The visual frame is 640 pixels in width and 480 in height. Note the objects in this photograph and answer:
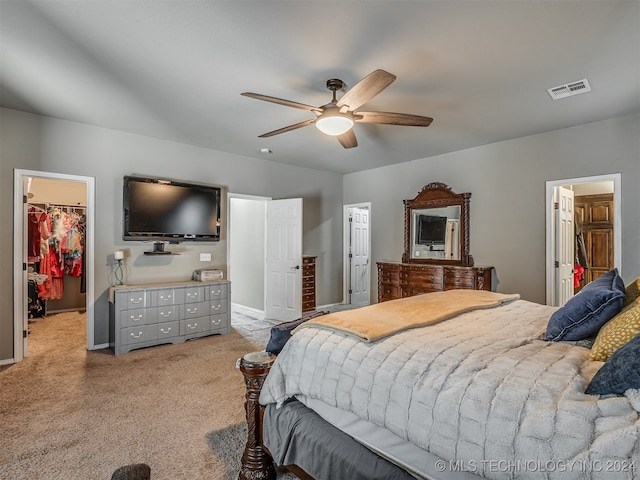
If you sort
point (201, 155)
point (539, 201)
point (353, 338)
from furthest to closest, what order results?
point (201, 155)
point (539, 201)
point (353, 338)

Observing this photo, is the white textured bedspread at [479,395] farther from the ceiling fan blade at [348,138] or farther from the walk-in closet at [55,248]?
the walk-in closet at [55,248]

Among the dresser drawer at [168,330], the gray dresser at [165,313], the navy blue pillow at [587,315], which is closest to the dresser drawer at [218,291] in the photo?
the gray dresser at [165,313]

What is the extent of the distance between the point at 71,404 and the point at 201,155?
3.44 metres

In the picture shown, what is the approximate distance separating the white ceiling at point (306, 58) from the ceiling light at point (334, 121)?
338 millimetres

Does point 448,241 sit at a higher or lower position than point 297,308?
higher

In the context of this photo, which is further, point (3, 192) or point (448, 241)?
point (448, 241)

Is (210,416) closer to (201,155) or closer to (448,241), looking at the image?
(201,155)

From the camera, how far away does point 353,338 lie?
65.3 inches

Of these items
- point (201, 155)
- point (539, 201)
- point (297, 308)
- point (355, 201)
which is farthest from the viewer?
point (355, 201)

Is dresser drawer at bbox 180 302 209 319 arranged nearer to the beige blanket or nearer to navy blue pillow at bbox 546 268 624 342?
the beige blanket

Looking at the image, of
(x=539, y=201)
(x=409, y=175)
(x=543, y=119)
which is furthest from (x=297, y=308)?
(x=543, y=119)

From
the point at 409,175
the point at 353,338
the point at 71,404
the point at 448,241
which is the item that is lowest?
the point at 71,404

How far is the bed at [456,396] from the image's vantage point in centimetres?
98

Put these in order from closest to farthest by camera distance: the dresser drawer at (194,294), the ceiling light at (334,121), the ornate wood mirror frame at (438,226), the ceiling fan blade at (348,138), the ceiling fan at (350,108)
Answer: the ceiling fan at (350,108) → the ceiling light at (334,121) → the ceiling fan blade at (348,138) → the dresser drawer at (194,294) → the ornate wood mirror frame at (438,226)
